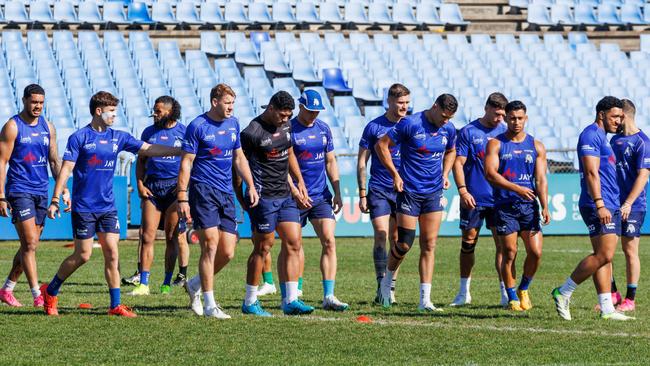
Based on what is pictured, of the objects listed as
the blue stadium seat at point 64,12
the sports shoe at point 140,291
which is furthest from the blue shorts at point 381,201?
the blue stadium seat at point 64,12

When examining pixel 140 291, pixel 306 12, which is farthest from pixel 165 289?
pixel 306 12

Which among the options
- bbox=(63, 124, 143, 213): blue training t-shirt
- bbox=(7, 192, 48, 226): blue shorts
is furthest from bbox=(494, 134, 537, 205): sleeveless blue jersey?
bbox=(7, 192, 48, 226): blue shorts

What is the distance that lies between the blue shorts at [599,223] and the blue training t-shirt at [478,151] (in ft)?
6.30

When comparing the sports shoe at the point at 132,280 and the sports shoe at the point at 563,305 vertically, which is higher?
the sports shoe at the point at 132,280

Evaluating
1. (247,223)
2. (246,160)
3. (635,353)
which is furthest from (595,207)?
(247,223)

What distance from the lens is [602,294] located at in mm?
12117

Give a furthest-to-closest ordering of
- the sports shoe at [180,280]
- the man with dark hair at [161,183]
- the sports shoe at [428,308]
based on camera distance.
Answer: the sports shoe at [180,280] → the man with dark hair at [161,183] → the sports shoe at [428,308]

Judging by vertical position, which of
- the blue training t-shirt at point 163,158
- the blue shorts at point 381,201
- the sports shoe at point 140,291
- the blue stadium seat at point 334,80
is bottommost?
the sports shoe at point 140,291

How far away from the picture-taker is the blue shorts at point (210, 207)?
1166 centimetres

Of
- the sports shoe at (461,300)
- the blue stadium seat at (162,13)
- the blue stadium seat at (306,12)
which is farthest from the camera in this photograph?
the blue stadium seat at (306,12)

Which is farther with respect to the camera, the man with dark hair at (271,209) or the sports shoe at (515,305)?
the sports shoe at (515,305)

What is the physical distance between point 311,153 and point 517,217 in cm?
223

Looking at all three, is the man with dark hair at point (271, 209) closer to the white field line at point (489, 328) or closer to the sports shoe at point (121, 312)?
the white field line at point (489, 328)

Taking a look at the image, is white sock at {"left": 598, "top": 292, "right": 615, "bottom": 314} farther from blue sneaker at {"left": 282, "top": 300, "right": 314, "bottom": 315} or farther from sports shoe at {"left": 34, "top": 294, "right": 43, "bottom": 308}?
sports shoe at {"left": 34, "top": 294, "right": 43, "bottom": 308}
